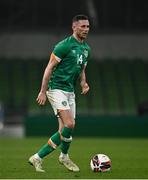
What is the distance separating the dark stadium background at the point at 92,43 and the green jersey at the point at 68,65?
17586mm

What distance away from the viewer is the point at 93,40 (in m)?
30.6

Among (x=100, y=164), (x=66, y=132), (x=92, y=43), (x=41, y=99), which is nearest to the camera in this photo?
(x=41, y=99)

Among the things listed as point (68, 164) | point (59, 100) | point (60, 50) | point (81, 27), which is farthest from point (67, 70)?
point (68, 164)

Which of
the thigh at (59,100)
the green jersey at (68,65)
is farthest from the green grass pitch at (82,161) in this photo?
the green jersey at (68,65)

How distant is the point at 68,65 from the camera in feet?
37.9

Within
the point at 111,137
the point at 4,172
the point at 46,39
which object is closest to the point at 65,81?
the point at 4,172

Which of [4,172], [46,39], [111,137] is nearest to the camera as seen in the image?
[4,172]

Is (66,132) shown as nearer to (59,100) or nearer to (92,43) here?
(59,100)

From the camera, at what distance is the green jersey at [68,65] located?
11.5 m

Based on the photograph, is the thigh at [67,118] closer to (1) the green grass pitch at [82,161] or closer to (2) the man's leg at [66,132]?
(2) the man's leg at [66,132]

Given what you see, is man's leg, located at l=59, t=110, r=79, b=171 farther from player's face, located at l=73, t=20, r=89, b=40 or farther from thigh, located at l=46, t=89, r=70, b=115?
player's face, located at l=73, t=20, r=89, b=40

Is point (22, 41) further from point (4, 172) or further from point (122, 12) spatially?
point (4, 172)

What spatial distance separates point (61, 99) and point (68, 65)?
55 centimetres

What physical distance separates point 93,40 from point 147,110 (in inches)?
175
